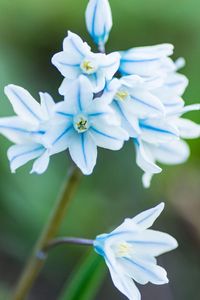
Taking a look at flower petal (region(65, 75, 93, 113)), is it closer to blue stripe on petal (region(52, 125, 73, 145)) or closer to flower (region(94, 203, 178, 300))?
blue stripe on petal (region(52, 125, 73, 145))

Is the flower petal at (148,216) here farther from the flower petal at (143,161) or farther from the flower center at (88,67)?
the flower center at (88,67)

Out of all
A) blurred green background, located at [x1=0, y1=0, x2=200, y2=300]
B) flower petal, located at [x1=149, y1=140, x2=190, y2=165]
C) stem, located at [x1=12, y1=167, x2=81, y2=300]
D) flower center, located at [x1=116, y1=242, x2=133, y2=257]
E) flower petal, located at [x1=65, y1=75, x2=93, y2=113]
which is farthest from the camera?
blurred green background, located at [x1=0, y1=0, x2=200, y2=300]

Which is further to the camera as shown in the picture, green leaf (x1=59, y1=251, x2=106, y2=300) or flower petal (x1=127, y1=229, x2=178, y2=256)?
green leaf (x1=59, y1=251, x2=106, y2=300)

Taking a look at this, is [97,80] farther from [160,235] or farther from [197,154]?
[197,154]

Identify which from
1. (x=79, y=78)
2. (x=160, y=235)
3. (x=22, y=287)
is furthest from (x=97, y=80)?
(x=22, y=287)

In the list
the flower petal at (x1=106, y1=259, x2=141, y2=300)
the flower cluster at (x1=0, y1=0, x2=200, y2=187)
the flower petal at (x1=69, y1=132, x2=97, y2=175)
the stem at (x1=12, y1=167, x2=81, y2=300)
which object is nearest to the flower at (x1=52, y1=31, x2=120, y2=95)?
the flower cluster at (x1=0, y1=0, x2=200, y2=187)

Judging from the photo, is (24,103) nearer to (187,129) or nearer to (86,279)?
(187,129)

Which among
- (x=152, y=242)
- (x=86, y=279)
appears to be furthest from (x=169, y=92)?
(x=86, y=279)

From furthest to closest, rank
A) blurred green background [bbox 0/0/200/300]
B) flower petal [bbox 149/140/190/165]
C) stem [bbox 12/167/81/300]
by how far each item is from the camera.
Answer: blurred green background [bbox 0/0/200/300]
flower petal [bbox 149/140/190/165]
stem [bbox 12/167/81/300]
